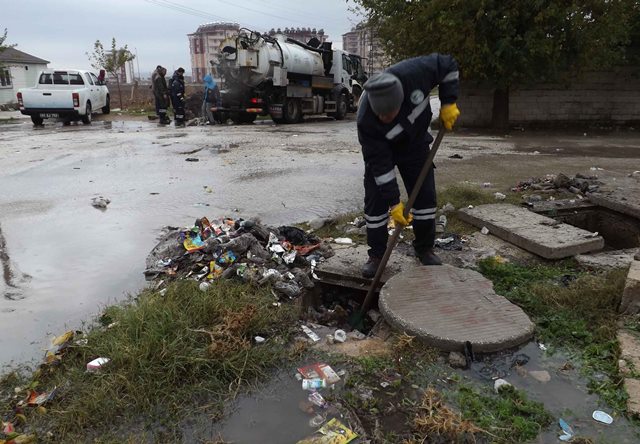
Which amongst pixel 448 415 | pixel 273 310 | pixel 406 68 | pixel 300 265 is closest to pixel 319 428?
pixel 448 415

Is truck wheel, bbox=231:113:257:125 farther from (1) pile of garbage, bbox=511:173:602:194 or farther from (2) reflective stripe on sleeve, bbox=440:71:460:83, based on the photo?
(2) reflective stripe on sleeve, bbox=440:71:460:83

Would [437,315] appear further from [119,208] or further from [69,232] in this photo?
[119,208]

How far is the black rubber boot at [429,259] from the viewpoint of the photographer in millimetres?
3338

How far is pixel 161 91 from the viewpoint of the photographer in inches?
570

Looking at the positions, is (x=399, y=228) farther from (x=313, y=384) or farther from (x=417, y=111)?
(x=313, y=384)

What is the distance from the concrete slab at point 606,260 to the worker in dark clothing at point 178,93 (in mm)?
13221

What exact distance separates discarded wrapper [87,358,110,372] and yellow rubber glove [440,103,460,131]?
2.43 meters

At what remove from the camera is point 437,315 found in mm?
2615

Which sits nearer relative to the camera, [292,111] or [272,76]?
[272,76]

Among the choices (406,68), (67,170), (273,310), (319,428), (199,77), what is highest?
(199,77)

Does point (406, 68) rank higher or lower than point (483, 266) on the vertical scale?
higher

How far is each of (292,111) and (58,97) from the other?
696 centimetres

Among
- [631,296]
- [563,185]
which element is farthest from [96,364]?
[563,185]

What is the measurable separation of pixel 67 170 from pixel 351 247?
A: 5.30 meters
